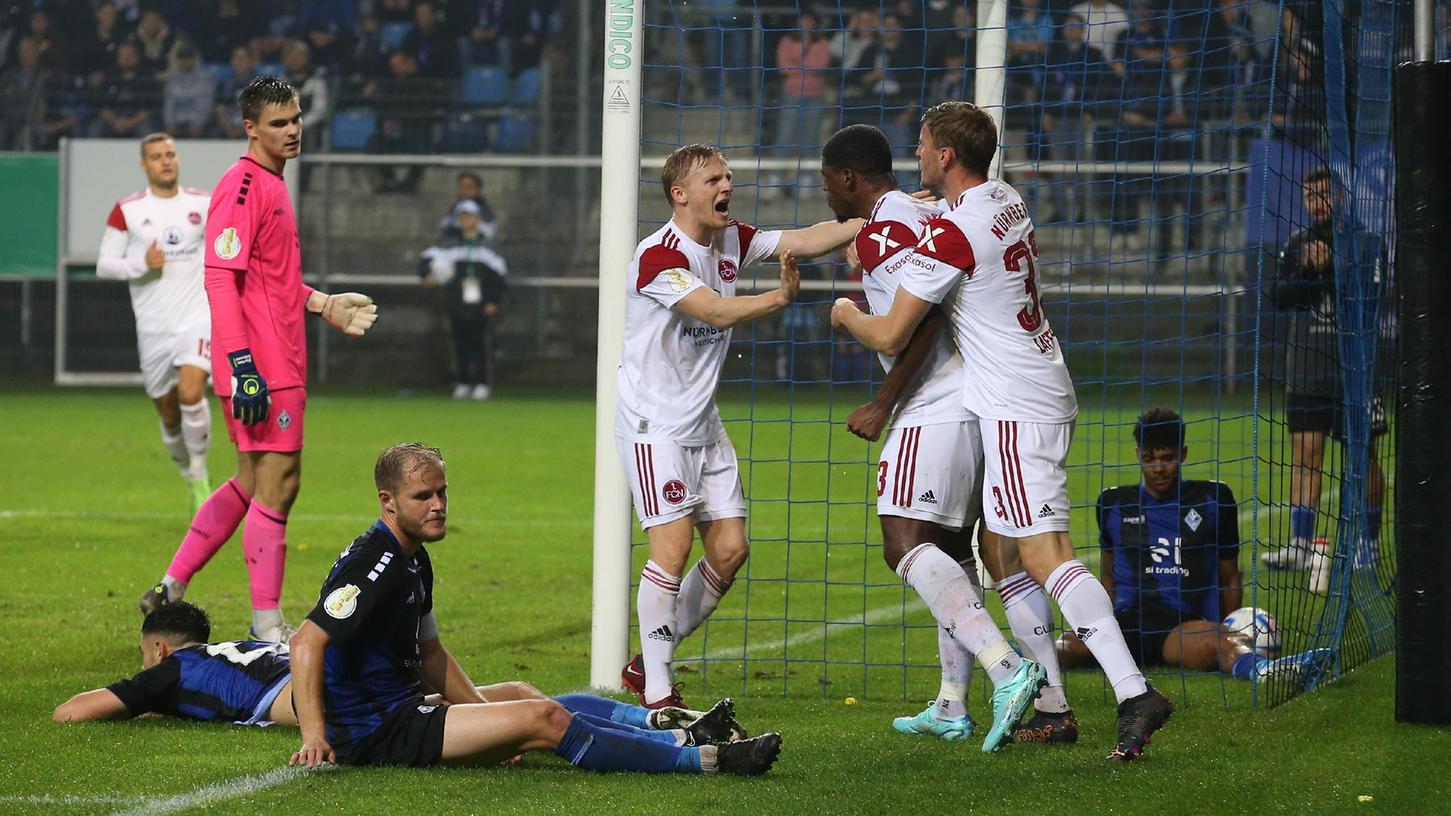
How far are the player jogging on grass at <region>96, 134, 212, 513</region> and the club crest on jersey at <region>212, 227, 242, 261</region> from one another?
3.87 meters

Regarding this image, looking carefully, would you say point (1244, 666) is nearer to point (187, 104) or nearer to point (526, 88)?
point (526, 88)

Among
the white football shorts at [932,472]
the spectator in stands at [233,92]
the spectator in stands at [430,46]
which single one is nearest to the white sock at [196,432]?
the white football shorts at [932,472]

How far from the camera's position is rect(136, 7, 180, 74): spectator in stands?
79.5 feet

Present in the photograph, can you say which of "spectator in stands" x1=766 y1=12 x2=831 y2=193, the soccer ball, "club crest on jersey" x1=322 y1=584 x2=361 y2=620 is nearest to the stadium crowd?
"spectator in stands" x1=766 y1=12 x2=831 y2=193

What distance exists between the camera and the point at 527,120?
23.0 metres

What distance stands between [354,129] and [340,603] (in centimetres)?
1915

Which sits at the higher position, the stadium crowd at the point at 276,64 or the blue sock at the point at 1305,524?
the stadium crowd at the point at 276,64

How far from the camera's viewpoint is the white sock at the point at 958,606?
5113 millimetres

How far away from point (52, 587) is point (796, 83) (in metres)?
15.2

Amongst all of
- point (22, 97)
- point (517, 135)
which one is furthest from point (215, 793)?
point (22, 97)

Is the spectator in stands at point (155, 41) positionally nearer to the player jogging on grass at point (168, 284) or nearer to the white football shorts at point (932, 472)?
the player jogging on grass at point (168, 284)

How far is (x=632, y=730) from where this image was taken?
4.91 metres

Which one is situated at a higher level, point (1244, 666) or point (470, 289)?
point (470, 289)

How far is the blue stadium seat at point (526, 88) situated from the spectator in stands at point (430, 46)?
106cm
